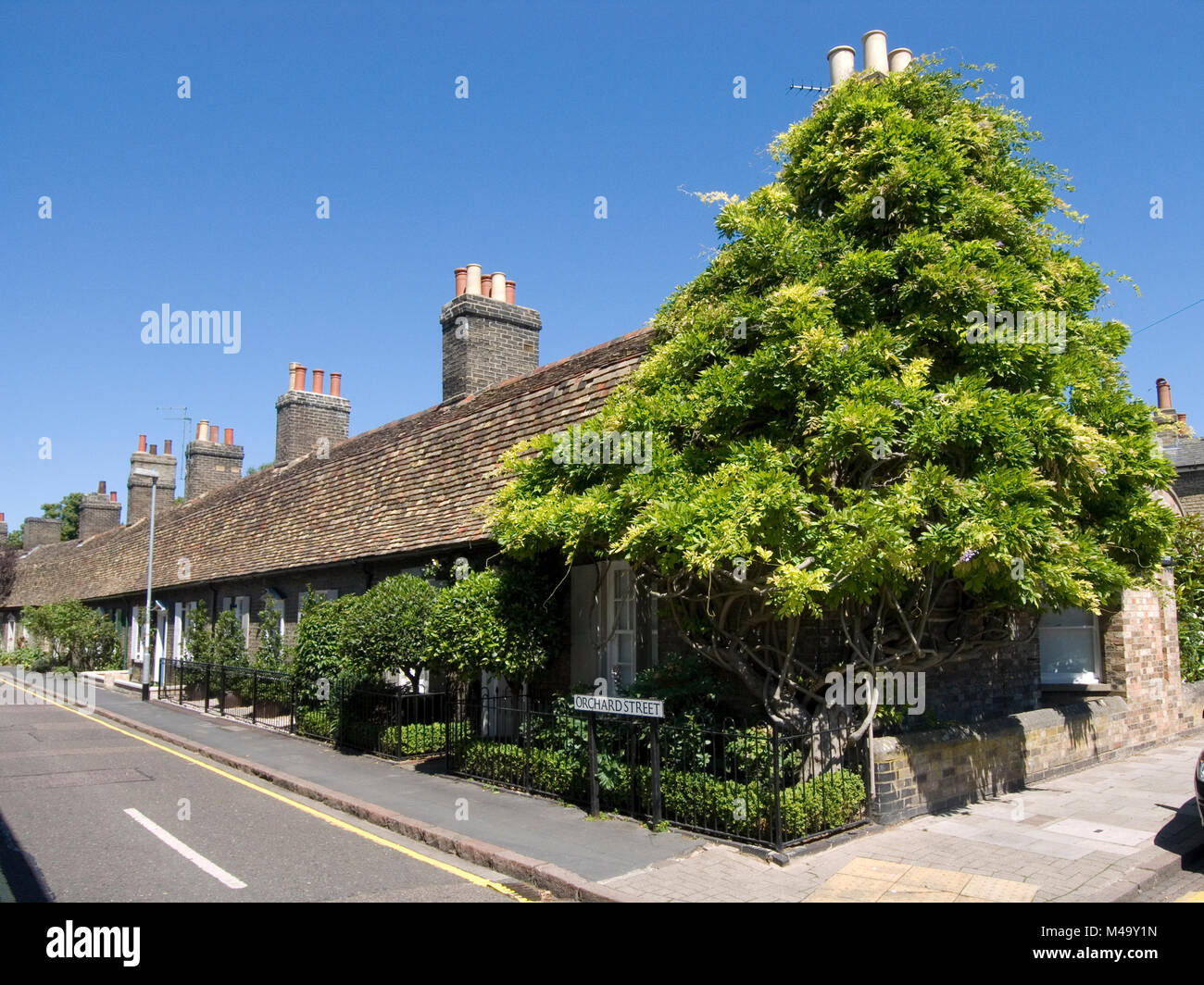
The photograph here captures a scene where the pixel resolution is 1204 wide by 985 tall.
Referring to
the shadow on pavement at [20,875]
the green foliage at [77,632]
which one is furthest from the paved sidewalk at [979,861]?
the green foliage at [77,632]

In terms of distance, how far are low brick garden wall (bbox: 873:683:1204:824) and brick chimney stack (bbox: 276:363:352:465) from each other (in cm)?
2125

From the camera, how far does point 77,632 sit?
32062mm

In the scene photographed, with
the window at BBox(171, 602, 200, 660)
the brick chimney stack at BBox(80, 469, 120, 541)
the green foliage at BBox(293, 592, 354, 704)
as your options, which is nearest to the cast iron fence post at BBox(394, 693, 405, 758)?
the green foliage at BBox(293, 592, 354, 704)

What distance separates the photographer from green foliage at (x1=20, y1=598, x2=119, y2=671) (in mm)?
32000

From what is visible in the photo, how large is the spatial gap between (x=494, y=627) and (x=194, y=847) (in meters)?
3.82

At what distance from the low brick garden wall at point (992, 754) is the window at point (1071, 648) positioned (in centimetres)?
112

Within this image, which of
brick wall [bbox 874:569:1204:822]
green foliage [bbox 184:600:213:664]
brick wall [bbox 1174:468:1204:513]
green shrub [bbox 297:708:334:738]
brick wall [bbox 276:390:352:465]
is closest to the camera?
brick wall [bbox 874:569:1204:822]

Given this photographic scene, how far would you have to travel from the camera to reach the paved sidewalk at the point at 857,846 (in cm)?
664

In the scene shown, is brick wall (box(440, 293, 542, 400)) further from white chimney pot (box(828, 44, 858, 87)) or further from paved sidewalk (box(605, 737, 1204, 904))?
paved sidewalk (box(605, 737, 1204, 904))

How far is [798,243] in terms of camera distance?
8.49 m

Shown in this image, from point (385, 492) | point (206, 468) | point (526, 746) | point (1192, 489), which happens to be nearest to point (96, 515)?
point (206, 468)
